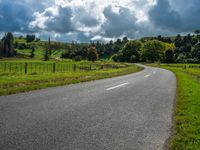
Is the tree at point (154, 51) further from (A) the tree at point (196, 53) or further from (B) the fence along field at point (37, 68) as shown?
(B) the fence along field at point (37, 68)

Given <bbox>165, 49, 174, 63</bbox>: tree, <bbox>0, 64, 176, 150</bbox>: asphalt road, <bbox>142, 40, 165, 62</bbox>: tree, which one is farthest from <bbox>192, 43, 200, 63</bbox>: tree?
<bbox>0, 64, 176, 150</bbox>: asphalt road

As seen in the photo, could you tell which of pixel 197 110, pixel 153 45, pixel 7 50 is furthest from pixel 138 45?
pixel 197 110

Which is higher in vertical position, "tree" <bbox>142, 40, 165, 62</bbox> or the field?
"tree" <bbox>142, 40, 165, 62</bbox>

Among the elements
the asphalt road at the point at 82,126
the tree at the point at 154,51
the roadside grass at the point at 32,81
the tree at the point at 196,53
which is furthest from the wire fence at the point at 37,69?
the tree at the point at 196,53

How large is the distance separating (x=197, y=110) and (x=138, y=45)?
444 ft

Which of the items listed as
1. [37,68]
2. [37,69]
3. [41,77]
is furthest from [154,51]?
[41,77]

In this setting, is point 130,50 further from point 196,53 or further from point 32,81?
point 32,81

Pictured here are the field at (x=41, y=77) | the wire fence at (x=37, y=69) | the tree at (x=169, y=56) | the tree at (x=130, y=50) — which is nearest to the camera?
the field at (x=41, y=77)

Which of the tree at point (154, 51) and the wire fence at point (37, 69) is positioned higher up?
the tree at point (154, 51)

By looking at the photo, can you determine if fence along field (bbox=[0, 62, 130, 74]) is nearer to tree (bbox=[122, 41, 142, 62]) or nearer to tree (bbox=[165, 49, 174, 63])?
tree (bbox=[165, 49, 174, 63])

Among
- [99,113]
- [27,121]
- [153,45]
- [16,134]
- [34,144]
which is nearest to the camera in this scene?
[34,144]

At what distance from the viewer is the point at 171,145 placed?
5.61 m

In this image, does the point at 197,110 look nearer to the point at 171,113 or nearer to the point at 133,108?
the point at 171,113

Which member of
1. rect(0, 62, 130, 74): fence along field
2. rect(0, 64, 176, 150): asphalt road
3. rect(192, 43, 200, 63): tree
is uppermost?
rect(192, 43, 200, 63): tree
